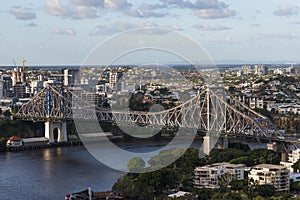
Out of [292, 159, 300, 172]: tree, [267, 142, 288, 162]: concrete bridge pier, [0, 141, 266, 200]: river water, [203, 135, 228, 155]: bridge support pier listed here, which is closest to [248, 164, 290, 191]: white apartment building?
[292, 159, 300, 172]: tree

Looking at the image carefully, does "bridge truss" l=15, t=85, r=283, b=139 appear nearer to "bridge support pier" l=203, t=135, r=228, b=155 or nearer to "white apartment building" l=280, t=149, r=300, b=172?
"bridge support pier" l=203, t=135, r=228, b=155

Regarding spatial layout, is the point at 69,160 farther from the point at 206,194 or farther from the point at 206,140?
the point at 206,194

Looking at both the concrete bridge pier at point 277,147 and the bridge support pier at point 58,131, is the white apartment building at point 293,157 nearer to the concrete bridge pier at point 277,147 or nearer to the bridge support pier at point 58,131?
the concrete bridge pier at point 277,147

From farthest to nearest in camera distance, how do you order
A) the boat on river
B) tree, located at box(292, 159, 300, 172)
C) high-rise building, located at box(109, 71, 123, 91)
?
1. high-rise building, located at box(109, 71, 123, 91)
2. tree, located at box(292, 159, 300, 172)
3. the boat on river

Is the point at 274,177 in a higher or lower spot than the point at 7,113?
lower

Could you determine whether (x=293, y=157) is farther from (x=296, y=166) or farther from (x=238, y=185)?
(x=238, y=185)

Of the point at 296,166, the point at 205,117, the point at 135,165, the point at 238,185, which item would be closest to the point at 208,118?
the point at 205,117

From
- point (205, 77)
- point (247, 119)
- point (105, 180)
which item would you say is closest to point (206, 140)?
point (247, 119)
